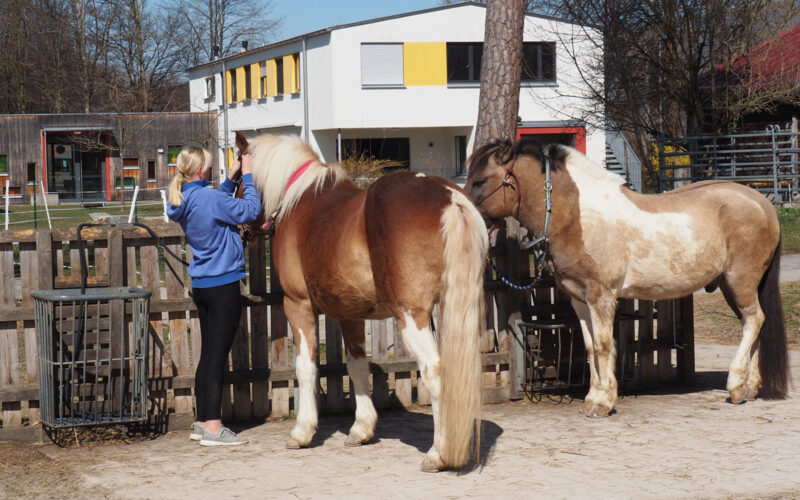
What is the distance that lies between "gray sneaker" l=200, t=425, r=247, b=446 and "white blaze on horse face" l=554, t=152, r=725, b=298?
276 cm

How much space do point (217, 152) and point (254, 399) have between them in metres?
38.3

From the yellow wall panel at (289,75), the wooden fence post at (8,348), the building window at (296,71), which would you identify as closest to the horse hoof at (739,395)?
the wooden fence post at (8,348)

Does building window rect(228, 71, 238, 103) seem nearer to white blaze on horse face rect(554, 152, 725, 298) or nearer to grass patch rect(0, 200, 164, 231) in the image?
grass patch rect(0, 200, 164, 231)

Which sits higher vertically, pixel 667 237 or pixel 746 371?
pixel 667 237

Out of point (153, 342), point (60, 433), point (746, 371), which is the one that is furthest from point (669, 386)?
point (60, 433)

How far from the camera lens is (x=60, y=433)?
19.4 feet

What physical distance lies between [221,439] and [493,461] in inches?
71.5

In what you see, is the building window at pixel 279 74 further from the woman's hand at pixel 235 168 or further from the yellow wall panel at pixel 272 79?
the woman's hand at pixel 235 168

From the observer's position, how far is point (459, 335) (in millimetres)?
4836

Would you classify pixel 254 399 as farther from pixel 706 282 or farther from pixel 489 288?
pixel 706 282

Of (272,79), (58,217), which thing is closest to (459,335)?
(58,217)

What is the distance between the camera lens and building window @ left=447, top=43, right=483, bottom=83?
35.8 m

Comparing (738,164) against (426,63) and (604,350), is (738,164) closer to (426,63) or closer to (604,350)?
(426,63)

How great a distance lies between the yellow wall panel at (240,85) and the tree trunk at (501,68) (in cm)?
3477
